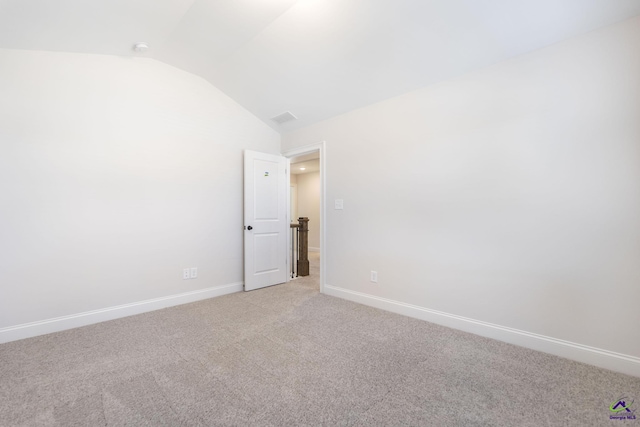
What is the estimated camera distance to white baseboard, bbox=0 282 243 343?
242 centimetres

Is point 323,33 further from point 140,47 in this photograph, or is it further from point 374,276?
point 374,276

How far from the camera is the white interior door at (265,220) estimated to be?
386cm

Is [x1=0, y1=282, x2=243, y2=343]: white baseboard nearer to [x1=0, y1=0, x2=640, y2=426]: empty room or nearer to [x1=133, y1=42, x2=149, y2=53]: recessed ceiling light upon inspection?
[x1=0, y1=0, x2=640, y2=426]: empty room

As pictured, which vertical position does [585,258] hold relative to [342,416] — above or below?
above

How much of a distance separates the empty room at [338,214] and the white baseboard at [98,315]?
19 mm

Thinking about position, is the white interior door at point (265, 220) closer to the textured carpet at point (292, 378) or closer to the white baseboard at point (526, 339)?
the textured carpet at point (292, 378)

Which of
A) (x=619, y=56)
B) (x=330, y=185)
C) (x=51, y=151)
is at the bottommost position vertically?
(x=330, y=185)

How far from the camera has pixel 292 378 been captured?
71.4 inches

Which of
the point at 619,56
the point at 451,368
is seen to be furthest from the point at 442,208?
the point at 619,56

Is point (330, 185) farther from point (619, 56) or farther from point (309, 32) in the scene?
point (619, 56)

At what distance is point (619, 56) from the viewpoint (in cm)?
189

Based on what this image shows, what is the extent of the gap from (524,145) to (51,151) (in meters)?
4.20

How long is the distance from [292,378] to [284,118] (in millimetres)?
3249

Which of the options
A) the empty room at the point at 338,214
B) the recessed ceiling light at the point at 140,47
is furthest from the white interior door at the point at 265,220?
the recessed ceiling light at the point at 140,47
